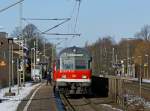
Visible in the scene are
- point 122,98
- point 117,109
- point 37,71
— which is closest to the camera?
point 117,109

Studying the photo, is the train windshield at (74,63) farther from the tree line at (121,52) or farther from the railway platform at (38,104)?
the tree line at (121,52)

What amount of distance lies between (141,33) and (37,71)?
101068 mm

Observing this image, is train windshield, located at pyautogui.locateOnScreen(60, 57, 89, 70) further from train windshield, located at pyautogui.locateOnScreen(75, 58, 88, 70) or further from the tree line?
the tree line

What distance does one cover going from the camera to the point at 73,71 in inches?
1383

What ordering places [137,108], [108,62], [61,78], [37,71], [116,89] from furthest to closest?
[108,62] < [37,71] < [61,78] < [116,89] < [137,108]

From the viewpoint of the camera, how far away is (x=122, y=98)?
29.5 m

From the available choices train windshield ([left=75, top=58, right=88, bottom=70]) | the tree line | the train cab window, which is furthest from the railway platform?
the tree line

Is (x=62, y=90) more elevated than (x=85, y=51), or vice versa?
(x=85, y=51)

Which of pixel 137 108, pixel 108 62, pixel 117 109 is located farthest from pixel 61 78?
pixel 108 62

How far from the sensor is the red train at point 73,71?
34844mm

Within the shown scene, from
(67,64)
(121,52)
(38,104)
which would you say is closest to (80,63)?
(67,64)

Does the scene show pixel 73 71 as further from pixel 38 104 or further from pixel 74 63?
pixel 38 104

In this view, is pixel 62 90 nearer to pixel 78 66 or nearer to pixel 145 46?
pixel 78 66

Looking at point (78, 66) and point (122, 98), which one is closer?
point (122, 98)
